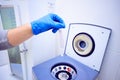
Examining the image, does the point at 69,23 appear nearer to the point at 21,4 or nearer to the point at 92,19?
the point at 92,19

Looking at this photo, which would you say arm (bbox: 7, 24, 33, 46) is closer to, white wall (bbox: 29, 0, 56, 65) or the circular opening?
white wall (bbox: 29, 0, 56, 65)

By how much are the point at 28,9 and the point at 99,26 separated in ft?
2.59

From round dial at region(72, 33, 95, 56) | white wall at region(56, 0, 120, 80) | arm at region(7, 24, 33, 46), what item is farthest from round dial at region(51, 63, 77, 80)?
arm at region(7, 24, 33, 46)

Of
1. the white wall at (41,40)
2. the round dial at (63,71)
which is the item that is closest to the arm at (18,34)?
the white wall at (41,40)

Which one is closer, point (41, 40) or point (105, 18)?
point (105, 18)

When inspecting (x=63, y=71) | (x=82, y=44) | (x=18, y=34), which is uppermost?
(x=18, y=34)

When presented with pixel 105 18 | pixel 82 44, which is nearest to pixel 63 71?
pixel 82 44

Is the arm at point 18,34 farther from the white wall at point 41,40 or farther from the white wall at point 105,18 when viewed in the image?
the white wall at point 105,18

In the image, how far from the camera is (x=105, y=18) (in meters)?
1.21

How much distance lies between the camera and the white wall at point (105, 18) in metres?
1.16

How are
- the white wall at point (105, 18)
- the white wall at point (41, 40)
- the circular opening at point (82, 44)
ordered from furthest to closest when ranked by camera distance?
the circular opening at point (82, 44), the white wall at point (41, 40), the white wall at point (105, 18)

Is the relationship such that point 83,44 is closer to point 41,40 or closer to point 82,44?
point 82,44

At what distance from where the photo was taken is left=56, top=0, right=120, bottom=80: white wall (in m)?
1.16

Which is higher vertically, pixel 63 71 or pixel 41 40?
pixel 41 40
